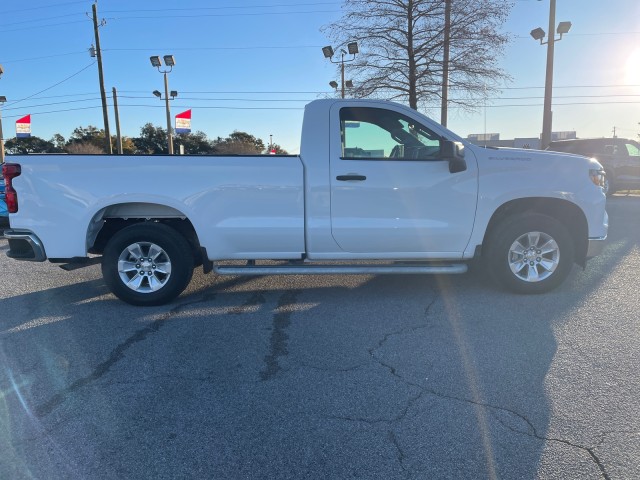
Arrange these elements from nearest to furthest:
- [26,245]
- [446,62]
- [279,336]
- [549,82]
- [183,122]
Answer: [279,336] → [26,245] → [446,62] → [549,82] → [183,122]

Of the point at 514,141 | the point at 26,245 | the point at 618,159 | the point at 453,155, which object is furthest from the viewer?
the point at 514,141

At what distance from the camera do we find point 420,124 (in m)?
5.20

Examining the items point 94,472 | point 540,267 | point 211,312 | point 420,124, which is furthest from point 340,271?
point 94,472

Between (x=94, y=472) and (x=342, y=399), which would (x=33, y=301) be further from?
(x=342, y=399)

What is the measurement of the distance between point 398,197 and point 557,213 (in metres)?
1.94

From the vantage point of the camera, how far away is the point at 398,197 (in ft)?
16.6

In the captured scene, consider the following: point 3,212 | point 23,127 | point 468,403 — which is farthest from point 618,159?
point 23,127

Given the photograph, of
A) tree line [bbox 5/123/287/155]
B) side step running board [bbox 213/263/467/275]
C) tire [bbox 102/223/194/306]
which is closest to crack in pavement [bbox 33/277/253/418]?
tire [bbox 102/223/194/306]

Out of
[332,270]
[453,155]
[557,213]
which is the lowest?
[332,270]

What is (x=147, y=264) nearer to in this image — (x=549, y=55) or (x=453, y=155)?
(x=453, y=155)

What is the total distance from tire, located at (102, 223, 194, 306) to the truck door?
1.73 metres

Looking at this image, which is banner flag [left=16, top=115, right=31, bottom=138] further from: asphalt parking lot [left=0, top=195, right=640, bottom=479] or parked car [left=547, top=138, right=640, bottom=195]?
parked car [left=547, top=138, right=640, bottom=195]

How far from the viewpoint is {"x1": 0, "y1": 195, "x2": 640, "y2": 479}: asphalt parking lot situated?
2.54 m

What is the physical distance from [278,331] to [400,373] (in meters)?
1.33
